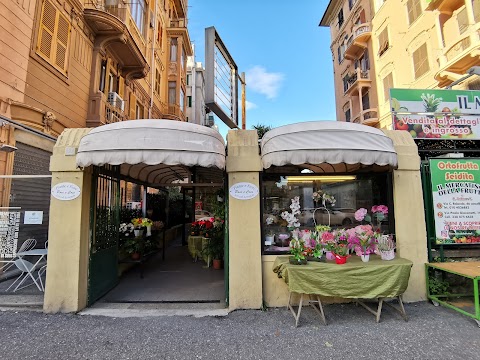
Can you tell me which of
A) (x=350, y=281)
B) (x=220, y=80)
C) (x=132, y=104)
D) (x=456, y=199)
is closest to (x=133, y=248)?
(x=220, y=80)

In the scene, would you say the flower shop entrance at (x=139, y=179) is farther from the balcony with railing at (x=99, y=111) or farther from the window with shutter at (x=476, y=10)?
the window with shutter at (x=476, y=10)

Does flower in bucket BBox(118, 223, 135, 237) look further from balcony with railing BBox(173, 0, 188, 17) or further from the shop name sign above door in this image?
balcony with railing BBox(173, 0, 188, 17)

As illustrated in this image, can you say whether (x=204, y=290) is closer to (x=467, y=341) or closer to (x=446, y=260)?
(x=467, y=341)

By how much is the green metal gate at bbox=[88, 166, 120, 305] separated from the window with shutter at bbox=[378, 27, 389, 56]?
19946 millimetres

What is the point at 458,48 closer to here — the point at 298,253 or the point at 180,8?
the point at 298,253

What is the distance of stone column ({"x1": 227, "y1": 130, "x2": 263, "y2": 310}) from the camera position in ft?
15.3

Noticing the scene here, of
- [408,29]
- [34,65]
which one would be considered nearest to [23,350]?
[34,65]

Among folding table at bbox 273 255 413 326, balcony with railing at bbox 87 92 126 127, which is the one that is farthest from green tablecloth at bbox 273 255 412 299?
balcony with railing at bbox 87 92 126 127

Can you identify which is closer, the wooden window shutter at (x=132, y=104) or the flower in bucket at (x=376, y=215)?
the flower in bucket at (x=376, y=215)

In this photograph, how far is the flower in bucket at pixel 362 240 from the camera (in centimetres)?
452

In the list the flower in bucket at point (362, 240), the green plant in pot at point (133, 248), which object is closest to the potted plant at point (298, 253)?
the flower in bucket at point (362, 240)

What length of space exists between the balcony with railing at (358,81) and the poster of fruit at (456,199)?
18.0 metres

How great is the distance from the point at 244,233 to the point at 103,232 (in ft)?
9.58

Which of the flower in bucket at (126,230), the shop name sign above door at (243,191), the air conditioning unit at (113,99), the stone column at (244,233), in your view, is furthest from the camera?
the air conditioning unit at (113,99)
